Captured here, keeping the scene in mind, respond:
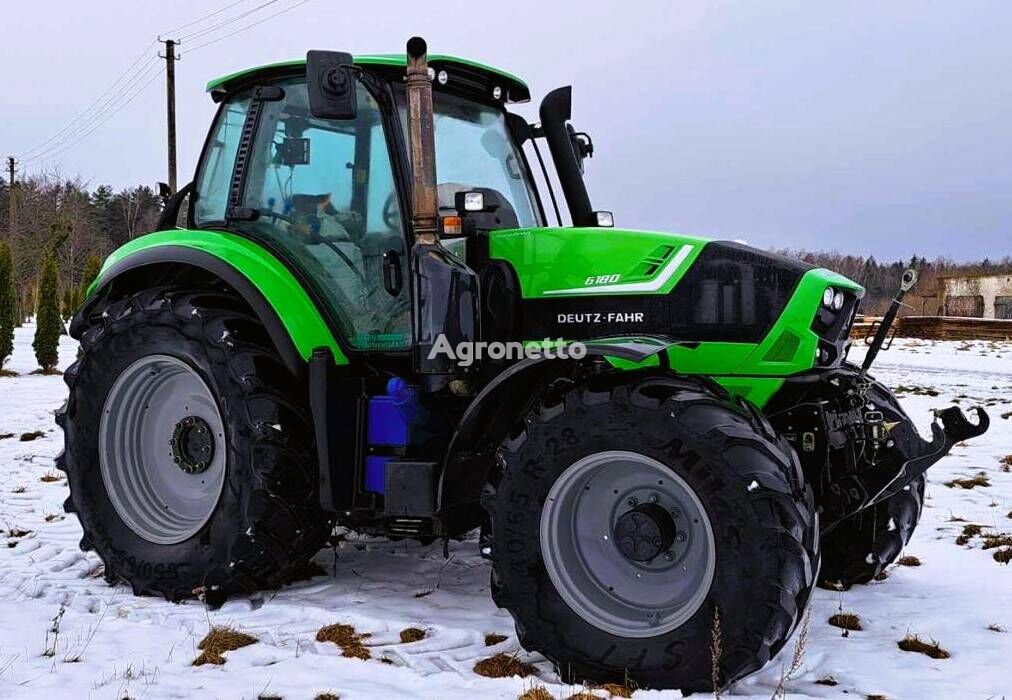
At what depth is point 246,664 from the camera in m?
3.77

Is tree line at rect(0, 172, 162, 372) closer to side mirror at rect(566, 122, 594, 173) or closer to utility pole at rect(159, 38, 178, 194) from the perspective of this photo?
utility pole at rect(159, 38, 178, 194)

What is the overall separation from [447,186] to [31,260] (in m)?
48.2

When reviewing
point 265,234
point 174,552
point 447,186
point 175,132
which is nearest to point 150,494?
point 174,552

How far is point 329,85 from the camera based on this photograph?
13.1 ft

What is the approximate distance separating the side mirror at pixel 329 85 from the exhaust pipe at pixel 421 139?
0.87ft

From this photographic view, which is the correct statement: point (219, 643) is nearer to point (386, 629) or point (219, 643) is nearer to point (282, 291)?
point (386, 629)

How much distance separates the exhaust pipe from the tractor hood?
1.39 ft

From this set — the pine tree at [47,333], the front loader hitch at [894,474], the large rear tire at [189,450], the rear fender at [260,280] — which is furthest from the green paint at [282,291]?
the pine tree at [47,333]

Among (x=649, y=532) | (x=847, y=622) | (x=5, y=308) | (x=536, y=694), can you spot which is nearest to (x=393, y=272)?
(x=649, y=532)

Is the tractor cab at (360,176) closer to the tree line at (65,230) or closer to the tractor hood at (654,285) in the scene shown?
the tractor hood at (654,285)

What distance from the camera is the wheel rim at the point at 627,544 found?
358cm

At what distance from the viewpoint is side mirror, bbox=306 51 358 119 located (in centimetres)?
397

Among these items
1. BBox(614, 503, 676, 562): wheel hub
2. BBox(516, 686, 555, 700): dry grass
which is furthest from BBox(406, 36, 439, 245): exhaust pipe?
BBox(516, 686, 555, 700): dry grass

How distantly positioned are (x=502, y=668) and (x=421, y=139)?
2248 millimetres
